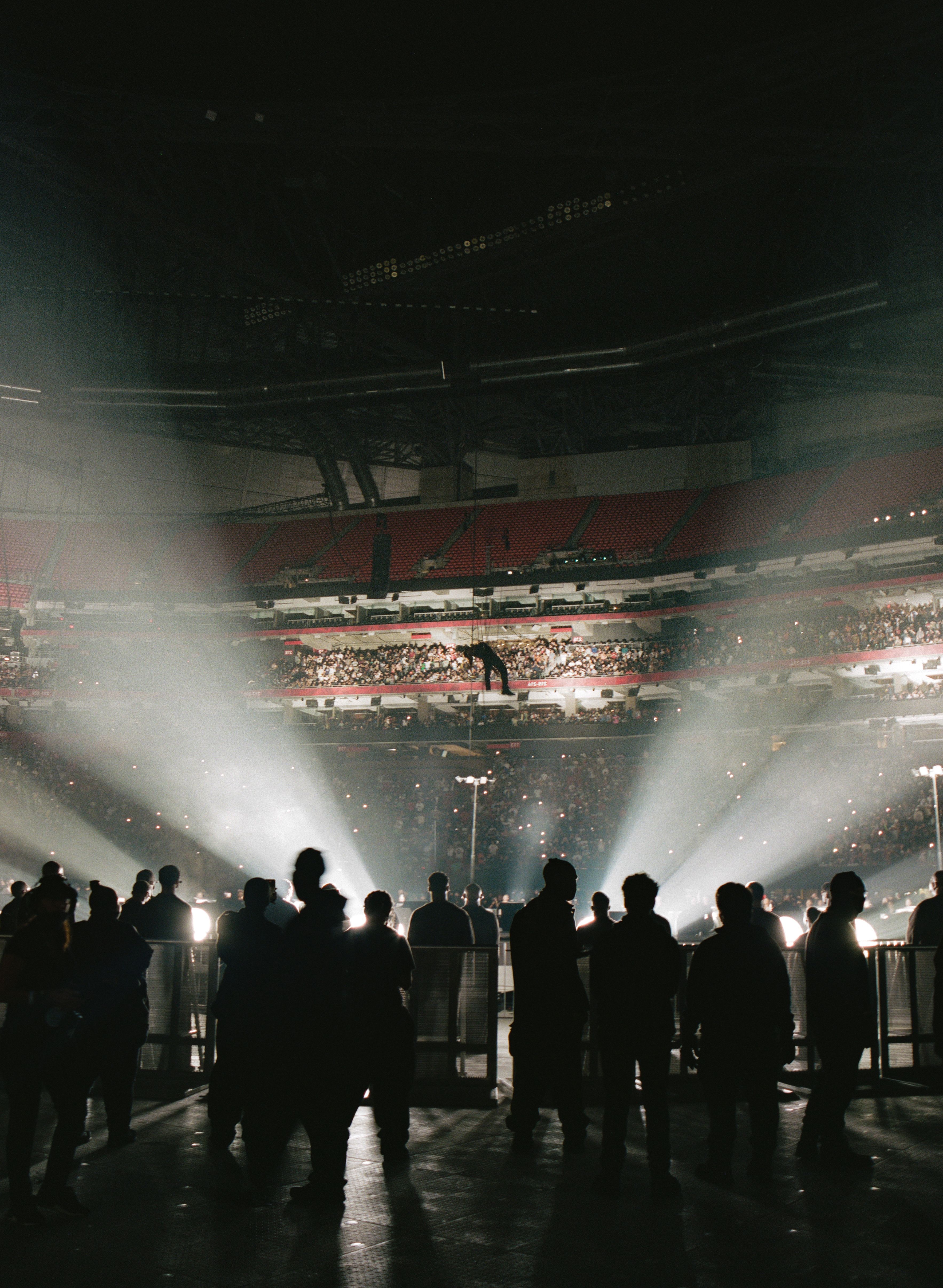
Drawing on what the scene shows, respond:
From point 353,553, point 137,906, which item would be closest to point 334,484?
point 353,553

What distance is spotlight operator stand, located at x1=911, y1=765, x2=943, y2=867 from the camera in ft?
70.0

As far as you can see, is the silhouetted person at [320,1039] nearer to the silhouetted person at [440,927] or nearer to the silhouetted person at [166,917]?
the silhouetted person at [440,927]

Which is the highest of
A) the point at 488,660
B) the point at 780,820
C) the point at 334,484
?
the point at 334,484

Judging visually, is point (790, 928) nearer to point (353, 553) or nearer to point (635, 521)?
point (635, 521)

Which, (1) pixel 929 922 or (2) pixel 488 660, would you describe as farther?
(2) pixel 488 660

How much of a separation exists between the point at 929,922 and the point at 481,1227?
5536mm

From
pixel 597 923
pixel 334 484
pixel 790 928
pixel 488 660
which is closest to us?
pixel 597 923

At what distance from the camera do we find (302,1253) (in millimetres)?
A: 4031

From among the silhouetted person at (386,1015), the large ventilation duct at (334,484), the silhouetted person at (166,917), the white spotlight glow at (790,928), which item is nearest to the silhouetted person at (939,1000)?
the silhouetted person at (386,1015)

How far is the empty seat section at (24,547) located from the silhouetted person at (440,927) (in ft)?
113

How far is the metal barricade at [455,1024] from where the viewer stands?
7.29 m

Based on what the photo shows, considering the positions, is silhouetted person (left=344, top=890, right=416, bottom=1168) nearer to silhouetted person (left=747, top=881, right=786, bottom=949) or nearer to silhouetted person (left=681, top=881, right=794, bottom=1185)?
silhouetted person (left=681, top=881, right=794, bottom=1185)

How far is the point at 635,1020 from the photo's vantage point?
507 centimetres

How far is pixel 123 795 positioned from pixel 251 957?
95.7 feet
